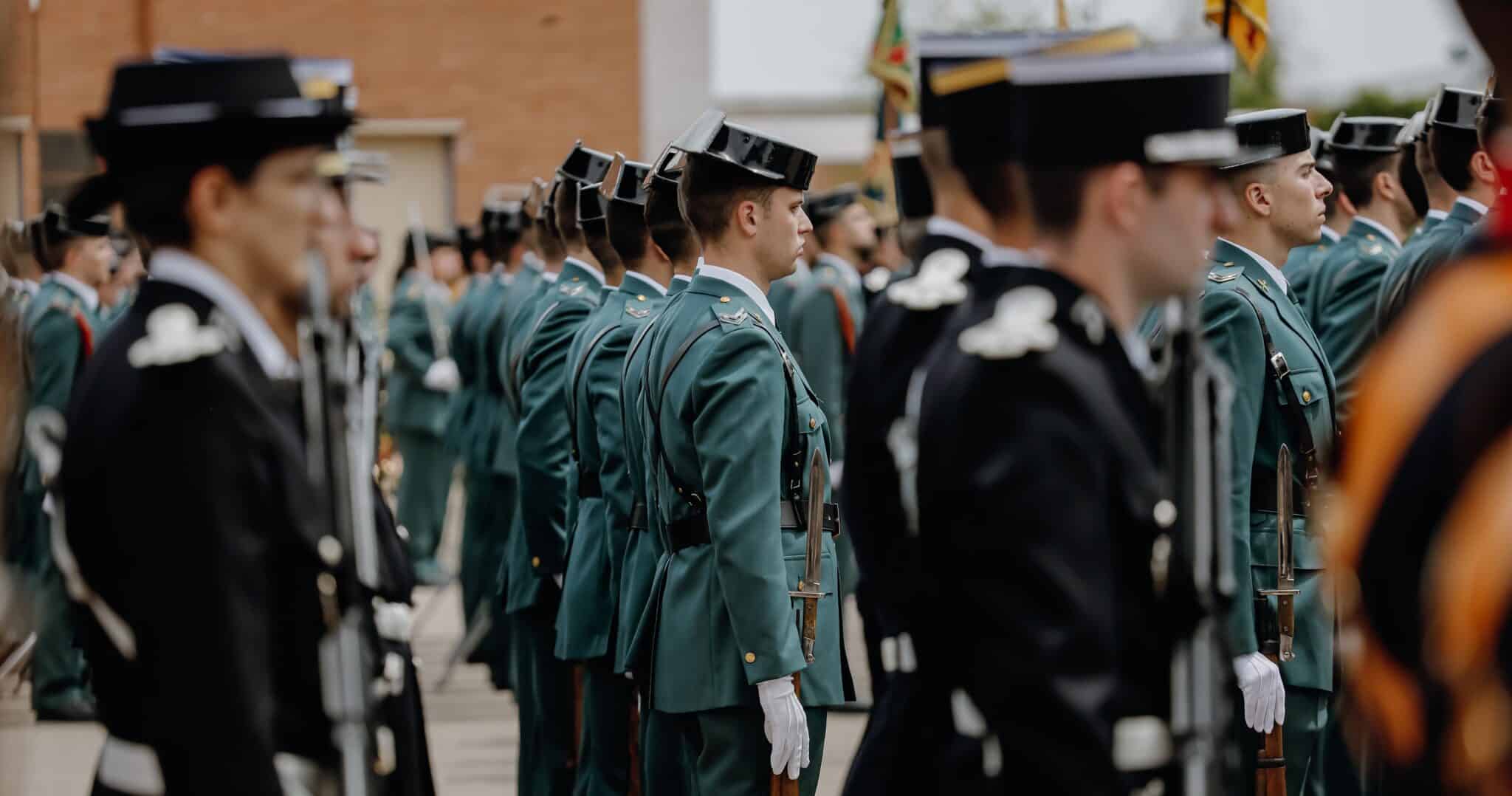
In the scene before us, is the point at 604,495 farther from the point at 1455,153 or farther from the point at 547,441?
the point at 1455,153

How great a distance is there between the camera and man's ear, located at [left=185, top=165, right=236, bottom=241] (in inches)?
112

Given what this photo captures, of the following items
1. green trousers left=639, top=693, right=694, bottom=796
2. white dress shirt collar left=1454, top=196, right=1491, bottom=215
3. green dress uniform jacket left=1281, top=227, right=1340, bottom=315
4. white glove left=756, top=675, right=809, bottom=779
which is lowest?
green trousers left=639, top=693, right=694, bottom=796

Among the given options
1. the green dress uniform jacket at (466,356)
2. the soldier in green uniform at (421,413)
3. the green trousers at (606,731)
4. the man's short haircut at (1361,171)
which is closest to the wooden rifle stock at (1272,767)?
the green trousers at (606,731)

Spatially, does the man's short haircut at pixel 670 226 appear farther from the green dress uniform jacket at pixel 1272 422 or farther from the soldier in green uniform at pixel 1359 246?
the soldier in green uniform at pixel 1359 246

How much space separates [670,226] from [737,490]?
1.35 meters

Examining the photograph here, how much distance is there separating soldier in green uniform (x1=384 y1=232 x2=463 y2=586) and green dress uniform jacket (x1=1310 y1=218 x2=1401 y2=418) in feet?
24.7

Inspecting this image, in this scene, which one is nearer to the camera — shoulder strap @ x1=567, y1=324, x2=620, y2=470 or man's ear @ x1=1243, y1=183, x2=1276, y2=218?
man's ear @ x1=1243, y1=183, x2=1276, y2=218

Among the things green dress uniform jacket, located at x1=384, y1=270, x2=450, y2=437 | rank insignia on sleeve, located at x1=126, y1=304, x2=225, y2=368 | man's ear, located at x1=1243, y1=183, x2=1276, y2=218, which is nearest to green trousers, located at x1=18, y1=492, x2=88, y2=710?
green dress uniform jacket, located at x1=384, y1=270, x2=450, y2=437

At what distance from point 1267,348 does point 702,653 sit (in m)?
1.64

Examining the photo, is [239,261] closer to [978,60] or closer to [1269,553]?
[978,60]

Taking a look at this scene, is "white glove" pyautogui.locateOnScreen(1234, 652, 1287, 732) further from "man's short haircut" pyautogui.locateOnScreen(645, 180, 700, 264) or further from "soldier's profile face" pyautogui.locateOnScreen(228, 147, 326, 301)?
"soldier's profile face" pyautogui.locateOnScreen(228, 147, 326, 301)

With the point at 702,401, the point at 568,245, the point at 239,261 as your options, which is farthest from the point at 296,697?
the point at 568,245

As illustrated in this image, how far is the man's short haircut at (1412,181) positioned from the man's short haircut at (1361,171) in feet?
0.52

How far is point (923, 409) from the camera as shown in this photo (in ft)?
8.70
